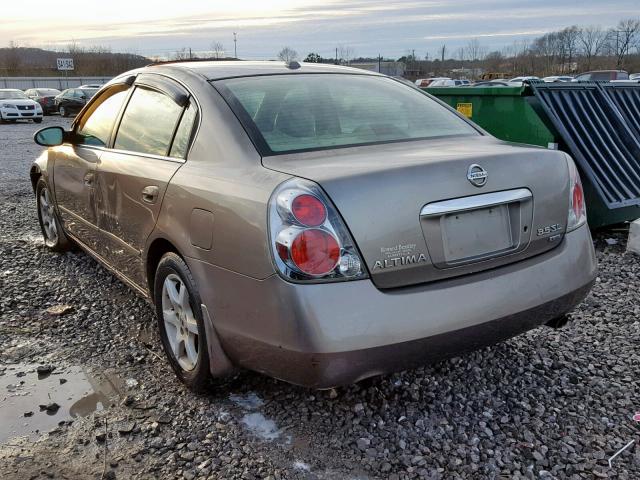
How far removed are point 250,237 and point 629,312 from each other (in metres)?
2.87

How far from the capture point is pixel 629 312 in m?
4.02

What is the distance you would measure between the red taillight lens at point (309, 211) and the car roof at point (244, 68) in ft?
4.04

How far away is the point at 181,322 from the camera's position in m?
3.07

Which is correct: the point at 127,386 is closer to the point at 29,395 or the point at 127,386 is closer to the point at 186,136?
the point at 29,395

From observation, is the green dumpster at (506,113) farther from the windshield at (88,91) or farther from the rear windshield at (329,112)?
the windshield at (88,91)

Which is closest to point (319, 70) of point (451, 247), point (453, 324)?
point (451, 247)

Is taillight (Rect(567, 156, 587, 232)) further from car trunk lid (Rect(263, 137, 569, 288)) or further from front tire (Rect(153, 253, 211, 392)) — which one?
front tire (Rect(153, 253, 211, 392))

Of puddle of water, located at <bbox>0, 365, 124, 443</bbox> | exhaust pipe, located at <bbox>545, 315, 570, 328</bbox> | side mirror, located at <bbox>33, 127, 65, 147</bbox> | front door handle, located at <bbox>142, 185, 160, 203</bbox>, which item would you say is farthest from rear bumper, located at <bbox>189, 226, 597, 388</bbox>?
side mirror, located at <bbox>33, 127, 65, 147</bbox>

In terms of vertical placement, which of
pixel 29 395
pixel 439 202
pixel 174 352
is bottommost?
pixel 29 395

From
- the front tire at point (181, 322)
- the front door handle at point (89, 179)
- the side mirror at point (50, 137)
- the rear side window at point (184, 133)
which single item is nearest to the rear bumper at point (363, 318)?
the front tire at point (181, 322)

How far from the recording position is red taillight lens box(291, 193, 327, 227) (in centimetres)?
229

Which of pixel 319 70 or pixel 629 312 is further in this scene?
pixel 629 312

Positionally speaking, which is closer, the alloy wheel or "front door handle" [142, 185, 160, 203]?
the alloy wheel

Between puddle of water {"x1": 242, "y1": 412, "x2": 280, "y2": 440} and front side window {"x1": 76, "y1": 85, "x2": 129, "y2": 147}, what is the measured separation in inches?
84.2
